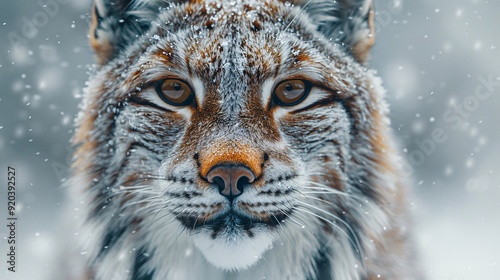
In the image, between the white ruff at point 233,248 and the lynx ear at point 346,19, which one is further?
the lynx ear at point 346,19

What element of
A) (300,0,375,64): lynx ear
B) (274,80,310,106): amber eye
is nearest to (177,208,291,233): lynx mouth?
(274,80,310,106): amber eye

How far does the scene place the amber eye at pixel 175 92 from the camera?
2.19m

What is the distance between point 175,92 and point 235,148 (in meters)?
0.41

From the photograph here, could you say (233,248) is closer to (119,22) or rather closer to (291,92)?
(291,92)

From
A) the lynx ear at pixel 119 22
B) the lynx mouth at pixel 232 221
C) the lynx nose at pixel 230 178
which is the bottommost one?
the lynx mouth at pixel 232 221

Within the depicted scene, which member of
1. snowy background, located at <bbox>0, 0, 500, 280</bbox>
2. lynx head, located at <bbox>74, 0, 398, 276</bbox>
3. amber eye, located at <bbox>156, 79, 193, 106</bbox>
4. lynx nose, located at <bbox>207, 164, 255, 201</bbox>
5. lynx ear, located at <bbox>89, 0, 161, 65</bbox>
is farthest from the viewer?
snowy background, located at <bbox>0, 0, 500, 280</bbox>

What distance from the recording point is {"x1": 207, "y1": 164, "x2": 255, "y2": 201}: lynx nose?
1.89 m

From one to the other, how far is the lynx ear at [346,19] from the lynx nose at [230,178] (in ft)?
2.78

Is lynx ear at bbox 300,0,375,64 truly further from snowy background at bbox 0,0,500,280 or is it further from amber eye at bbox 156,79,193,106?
amber eye at bbox 156,79,193,106

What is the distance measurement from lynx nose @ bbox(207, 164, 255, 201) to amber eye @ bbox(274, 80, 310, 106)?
0.42 metres

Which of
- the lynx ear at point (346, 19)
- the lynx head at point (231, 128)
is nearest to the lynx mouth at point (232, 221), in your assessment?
the lynx head at point (231, 128)

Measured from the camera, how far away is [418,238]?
2699 millimetres

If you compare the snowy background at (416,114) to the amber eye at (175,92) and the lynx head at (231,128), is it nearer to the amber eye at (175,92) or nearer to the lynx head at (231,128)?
the lynx head at (231,128)

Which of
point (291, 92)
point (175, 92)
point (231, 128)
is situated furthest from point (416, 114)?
point (175, 92)
